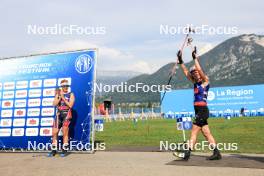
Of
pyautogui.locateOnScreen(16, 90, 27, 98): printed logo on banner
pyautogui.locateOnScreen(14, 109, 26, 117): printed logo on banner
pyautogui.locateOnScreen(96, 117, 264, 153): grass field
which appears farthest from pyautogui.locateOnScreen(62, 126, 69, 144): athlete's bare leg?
pyautogui.locateOnScreen(16, 90, 27, 98): printed logo on banner

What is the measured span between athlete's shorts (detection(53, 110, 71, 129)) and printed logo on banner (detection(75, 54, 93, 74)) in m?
1.57

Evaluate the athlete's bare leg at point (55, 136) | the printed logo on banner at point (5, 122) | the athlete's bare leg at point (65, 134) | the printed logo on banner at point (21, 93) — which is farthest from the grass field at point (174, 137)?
the printed logo on banner at point (5, 122)

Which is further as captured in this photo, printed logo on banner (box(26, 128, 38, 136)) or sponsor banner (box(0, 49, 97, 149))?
printed logo on banner (box(26, 128, 38, 136))

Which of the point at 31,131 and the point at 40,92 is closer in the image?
the point at 31,131

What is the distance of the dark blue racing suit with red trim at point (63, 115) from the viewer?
40.7 feet

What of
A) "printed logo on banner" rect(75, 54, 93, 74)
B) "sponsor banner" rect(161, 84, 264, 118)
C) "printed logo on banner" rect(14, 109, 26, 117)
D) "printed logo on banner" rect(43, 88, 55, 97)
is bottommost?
"printed logo on banner" rect(14, 109, 26, 117)

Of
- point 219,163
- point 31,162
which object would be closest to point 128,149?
point 31,162

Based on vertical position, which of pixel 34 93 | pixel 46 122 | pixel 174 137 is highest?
pixel 34 93

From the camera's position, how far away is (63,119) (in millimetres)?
12422

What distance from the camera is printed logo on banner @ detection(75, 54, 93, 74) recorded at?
13.2m

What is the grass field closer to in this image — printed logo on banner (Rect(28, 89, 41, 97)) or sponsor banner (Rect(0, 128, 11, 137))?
printed logo on banner (Rect(28, 89, 41, 97))

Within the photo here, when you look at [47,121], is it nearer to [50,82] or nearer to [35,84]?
[50,82]

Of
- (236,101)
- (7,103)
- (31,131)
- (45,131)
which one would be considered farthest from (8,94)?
(236,101)

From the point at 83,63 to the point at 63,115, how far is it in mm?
1893
